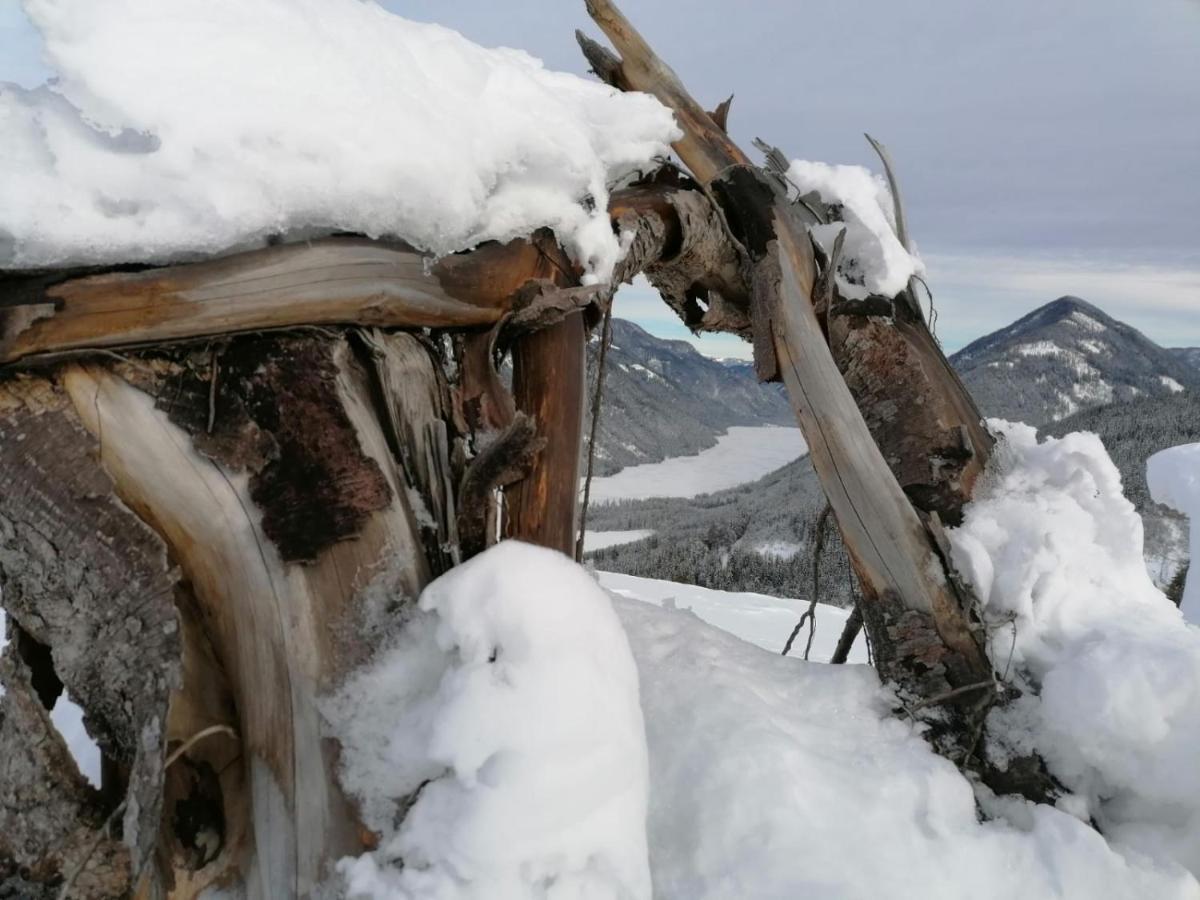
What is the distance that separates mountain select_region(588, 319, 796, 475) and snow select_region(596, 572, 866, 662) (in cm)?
5600

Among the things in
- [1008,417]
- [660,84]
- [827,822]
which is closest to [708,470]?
[1008,417]

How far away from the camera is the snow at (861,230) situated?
2.56 meters

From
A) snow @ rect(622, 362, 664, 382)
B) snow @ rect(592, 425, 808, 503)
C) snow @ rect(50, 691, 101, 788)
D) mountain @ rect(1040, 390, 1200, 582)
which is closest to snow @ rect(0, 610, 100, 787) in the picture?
snow @ rect(50, 691, 101, 788)

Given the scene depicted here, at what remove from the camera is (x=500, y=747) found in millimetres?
1175

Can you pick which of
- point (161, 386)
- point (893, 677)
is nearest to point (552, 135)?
point (161, 386)

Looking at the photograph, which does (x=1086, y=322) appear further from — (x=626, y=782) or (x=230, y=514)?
(x=230, y=514)

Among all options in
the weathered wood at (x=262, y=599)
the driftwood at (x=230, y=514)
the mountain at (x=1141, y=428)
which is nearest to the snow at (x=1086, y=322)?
the mountain at (x=1141, y=428)

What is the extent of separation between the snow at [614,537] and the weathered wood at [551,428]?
118 feet

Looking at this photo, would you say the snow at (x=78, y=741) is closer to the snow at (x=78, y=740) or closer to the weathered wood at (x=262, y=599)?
the snow at (x=78, y=740)

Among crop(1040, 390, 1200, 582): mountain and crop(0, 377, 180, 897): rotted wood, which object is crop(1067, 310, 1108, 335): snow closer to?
crop(1040, 390, 1200, 582): mountain

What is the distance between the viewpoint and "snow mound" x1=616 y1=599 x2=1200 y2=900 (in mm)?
1453

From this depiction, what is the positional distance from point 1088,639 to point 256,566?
1.87 m

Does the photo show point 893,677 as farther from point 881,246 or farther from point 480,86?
point 480,86

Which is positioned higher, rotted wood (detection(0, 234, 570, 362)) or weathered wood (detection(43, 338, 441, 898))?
rotted wood (detection(0, 234, 570, 362))
